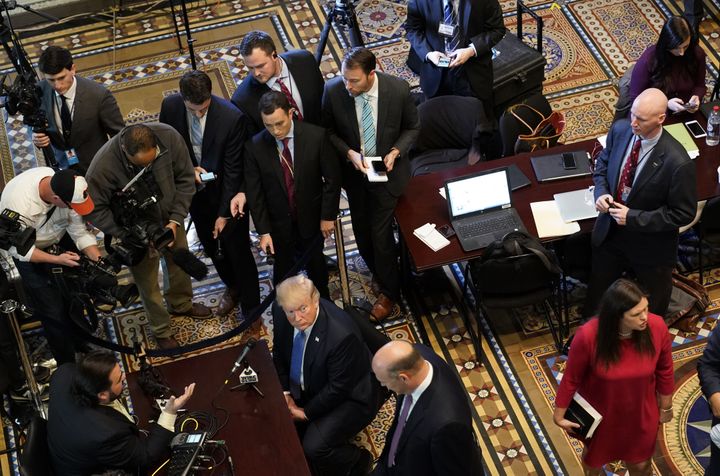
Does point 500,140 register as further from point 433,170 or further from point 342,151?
point 342,151

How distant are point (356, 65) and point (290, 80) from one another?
692 millimetres

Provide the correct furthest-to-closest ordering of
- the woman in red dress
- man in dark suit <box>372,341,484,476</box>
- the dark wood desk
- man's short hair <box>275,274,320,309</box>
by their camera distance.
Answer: man's short hair <box>275,274,320,309</box>, the dark wood desk, the woman in red dress, man in dark suit <box>372,341,484,476</box>

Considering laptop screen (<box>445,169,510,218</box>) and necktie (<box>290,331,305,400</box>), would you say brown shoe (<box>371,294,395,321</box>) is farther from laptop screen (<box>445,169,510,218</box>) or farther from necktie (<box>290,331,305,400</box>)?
necktie (<box>290,331,305,400</box>)

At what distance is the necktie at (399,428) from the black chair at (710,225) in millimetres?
2833

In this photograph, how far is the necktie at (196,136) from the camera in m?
6.23

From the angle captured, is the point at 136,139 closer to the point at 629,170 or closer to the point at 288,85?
the point at 288,85

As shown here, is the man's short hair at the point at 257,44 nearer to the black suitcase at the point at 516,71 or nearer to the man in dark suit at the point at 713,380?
the black suitcase at the point at 516,71

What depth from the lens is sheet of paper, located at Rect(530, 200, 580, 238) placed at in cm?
618

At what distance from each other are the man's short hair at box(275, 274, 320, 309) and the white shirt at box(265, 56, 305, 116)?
5.60ft

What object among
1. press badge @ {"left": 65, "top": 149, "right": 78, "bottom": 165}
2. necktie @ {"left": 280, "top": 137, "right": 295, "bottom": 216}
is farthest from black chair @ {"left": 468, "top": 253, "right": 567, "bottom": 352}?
press badge @ {"left": 65, "top": 149, "right": 78, "bottom": 165}

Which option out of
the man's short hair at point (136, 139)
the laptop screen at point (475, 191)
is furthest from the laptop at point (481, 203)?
the man's short hair at point (136, 139)

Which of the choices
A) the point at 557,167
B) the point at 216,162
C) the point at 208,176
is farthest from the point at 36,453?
the point at 557,167

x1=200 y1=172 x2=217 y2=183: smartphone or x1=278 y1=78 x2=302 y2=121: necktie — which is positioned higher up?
x1=278 y1=78 x2=302 y2=121: necktie

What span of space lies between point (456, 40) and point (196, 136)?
2.20m
